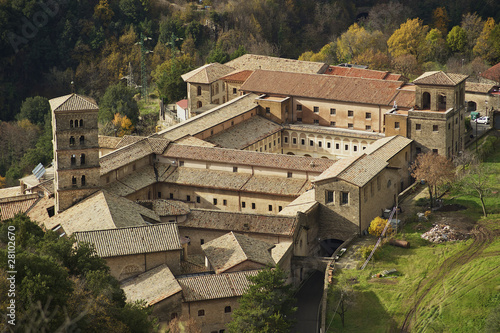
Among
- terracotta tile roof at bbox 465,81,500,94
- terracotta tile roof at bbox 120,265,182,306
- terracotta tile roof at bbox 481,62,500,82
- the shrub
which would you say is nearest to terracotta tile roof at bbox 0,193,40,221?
terracotta tile roof at bbox 120,265,182,306

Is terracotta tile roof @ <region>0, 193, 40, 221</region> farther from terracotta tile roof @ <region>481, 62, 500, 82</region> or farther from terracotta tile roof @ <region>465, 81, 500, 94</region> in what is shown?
terracotta tile roof @ <region>481, 62, 500, 82</region>

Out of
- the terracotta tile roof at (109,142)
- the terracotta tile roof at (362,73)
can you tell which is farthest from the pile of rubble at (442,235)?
the terracotta tile roof at (362,73)

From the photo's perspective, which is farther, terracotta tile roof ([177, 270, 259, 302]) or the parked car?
the parked car

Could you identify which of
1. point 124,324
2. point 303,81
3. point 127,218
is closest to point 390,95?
point 303,81

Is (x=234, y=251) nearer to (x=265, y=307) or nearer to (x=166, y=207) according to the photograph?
(x=265, y=307)

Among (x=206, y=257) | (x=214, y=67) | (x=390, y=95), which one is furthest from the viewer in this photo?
(x=214, y=67)

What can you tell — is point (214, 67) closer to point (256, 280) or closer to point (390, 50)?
point (390, 50)
